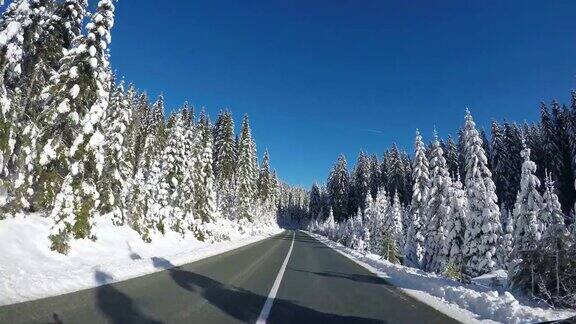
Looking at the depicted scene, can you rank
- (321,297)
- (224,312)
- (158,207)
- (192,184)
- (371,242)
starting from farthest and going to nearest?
1. (371,242)
2. (192,184)
3. (158,207)
4. (321,297)
5. (224,312)

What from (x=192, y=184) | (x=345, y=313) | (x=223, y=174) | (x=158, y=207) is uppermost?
(x=223, y=174)

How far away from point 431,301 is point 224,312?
6.28 meters

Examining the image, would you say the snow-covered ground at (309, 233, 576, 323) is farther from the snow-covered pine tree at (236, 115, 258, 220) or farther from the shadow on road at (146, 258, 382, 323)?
the snow-covered pine tree at (236, 115, 258, 220)

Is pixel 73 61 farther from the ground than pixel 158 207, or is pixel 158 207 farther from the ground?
pixel 73 61

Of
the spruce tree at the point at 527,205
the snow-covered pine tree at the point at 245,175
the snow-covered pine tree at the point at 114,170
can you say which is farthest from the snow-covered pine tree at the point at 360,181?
the snow-covered pine tree at the point at 114,170

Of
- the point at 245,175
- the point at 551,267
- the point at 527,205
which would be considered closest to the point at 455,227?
the point at 527,205

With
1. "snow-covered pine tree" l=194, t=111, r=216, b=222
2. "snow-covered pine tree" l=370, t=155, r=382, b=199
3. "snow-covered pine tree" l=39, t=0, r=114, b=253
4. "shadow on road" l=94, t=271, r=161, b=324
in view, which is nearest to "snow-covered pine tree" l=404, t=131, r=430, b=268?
"snow-covered pine tree" l=194, t=111, r=216, b=222

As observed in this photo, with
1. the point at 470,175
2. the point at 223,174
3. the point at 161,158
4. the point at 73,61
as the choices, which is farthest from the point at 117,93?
the point at 223,174

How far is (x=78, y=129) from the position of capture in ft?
62.2

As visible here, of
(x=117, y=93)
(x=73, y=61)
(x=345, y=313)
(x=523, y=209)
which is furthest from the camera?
(x=117, y=93)

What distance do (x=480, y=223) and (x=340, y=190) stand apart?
286 feet

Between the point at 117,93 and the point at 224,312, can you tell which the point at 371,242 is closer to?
the point at 117,93

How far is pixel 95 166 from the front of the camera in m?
18.6

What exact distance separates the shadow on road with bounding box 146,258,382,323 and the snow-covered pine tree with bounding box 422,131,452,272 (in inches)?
962
